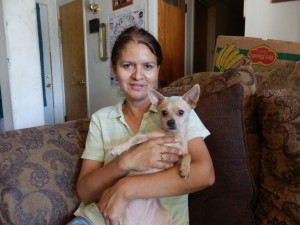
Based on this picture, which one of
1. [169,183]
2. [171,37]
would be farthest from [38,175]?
[171,37]

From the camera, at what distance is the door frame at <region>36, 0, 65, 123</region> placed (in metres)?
4.04

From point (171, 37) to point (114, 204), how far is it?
2327 millimetres

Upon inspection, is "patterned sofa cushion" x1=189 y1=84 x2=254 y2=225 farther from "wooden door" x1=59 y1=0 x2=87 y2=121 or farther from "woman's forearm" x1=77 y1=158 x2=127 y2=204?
"wooden door" x1=59 y1=0 x2=87 y2=121

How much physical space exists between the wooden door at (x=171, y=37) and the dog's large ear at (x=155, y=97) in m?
1.69

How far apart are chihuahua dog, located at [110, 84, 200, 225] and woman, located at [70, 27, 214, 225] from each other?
0.03 m

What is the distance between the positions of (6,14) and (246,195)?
7.22ft

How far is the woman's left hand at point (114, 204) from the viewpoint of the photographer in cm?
83

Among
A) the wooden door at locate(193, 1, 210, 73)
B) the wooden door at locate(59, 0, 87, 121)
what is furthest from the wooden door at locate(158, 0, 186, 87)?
the wooden door at locate(59, 0, 87, 121)

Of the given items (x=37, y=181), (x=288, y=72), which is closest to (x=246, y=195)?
(x=288, y=72)

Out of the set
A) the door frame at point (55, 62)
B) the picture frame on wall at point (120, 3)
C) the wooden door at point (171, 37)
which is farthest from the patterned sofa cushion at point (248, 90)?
the door frame at point (55, 62)

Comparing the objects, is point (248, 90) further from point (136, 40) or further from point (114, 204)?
point (114, 204)

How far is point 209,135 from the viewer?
37.8 inches

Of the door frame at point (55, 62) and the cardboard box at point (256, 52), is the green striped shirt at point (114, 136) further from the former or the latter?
the door frame at point (55, 62)

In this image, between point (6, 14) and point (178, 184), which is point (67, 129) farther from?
point (6, 14)
